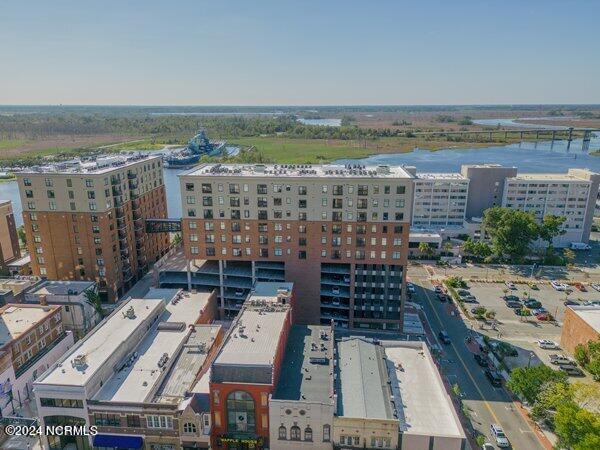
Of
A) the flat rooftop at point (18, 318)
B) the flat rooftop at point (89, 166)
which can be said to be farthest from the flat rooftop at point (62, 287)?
the flat rooftop at point (89, 166)

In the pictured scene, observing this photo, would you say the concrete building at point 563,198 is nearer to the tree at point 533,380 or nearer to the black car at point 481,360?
the black car at point 481,360

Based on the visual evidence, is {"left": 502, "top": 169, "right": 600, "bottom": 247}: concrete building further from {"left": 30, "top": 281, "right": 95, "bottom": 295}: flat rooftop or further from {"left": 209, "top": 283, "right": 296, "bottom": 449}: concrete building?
{"left": 30, "top": 281, "right": 95, "bottom": 295}: flat rooftop

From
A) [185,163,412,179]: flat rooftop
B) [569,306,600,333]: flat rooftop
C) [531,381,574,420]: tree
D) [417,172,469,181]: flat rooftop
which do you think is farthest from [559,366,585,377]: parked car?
[417,172,469,181]: flat rooftop

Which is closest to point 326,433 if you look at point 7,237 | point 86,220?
point 86,220

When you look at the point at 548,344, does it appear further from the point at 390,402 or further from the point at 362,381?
the point at 362,381

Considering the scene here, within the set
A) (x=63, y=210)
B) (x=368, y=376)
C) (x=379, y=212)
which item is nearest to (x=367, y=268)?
(x=379, y=212)

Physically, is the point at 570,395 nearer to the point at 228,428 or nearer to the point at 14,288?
the point at 228,428
